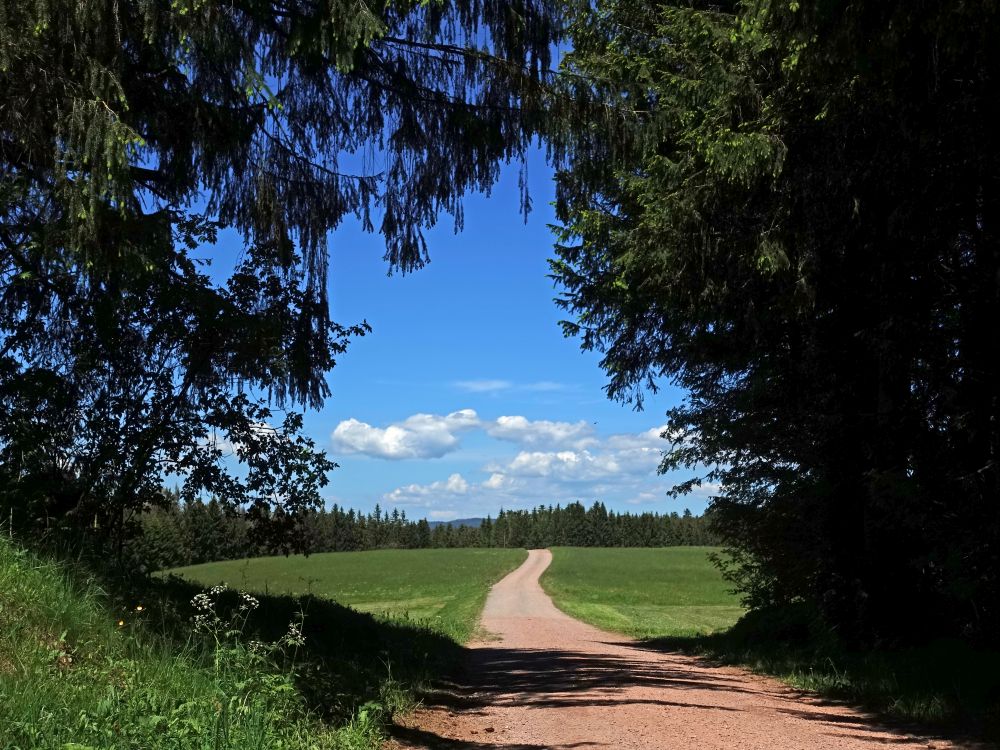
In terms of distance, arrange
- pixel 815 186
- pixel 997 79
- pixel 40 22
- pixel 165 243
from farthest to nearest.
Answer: pixel 815 186, pixel 997 79, pixel 165 243, pixel 40 22

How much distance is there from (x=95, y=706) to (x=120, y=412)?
6.32 m

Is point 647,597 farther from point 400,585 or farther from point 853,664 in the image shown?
point 853,664

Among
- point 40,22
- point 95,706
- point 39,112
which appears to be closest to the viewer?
point 95,706

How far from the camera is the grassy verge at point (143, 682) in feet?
13.3

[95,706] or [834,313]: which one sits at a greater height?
[834,313]

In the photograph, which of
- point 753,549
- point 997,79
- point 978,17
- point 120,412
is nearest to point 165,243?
point 120,412

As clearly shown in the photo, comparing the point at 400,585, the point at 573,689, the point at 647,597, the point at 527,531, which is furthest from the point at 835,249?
the point at 527,531

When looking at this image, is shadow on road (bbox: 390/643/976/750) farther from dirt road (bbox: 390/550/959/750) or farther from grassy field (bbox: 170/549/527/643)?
grassy field (bbox: 170/549/527/643)

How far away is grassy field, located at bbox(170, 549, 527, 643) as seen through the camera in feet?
72.9

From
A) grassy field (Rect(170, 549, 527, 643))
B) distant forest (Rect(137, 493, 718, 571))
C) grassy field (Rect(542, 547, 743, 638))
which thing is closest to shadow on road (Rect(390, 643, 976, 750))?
grassy field (Rect(170, 549, 527, 643))

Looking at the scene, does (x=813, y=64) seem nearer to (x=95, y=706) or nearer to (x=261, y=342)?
(x=261, y=342)

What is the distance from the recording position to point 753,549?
50.4ft

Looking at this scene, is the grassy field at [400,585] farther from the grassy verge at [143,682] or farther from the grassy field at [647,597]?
the grassy verge at [143,682]

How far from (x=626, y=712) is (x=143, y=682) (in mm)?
4668
